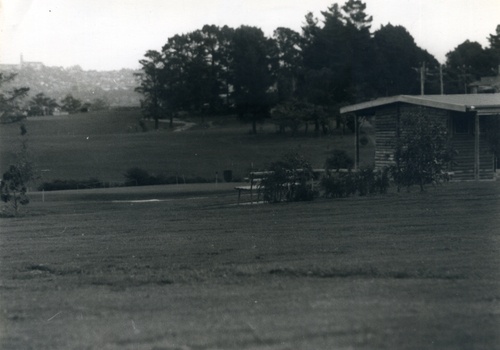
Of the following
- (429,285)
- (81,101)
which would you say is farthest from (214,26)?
(429,285)

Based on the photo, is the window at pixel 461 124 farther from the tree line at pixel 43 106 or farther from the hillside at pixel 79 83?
the tree line at pixel 43 106

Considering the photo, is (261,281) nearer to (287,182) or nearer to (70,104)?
(287,182)

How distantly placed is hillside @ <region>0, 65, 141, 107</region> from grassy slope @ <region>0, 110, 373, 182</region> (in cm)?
339

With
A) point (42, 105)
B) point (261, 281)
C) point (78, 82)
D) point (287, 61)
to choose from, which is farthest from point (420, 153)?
point (42, 105)

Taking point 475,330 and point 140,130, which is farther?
point 140,130

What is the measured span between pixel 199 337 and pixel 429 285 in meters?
3.02

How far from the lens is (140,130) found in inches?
2480

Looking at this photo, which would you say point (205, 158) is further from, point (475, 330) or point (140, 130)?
point (475, 330)

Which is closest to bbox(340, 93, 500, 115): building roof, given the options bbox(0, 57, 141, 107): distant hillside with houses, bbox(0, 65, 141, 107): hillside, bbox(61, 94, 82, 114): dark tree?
bbox(0, 57, 141, 107): distant hillside with houses

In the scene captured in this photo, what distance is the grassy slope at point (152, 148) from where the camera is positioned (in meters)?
41.3

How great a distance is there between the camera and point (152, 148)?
5019 cm

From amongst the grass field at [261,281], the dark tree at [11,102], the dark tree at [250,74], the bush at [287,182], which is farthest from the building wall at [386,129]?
the dark tree at [250,74]

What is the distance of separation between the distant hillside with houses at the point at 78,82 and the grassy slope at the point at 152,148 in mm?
3502

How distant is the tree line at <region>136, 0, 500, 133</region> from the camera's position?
52.6 metres
